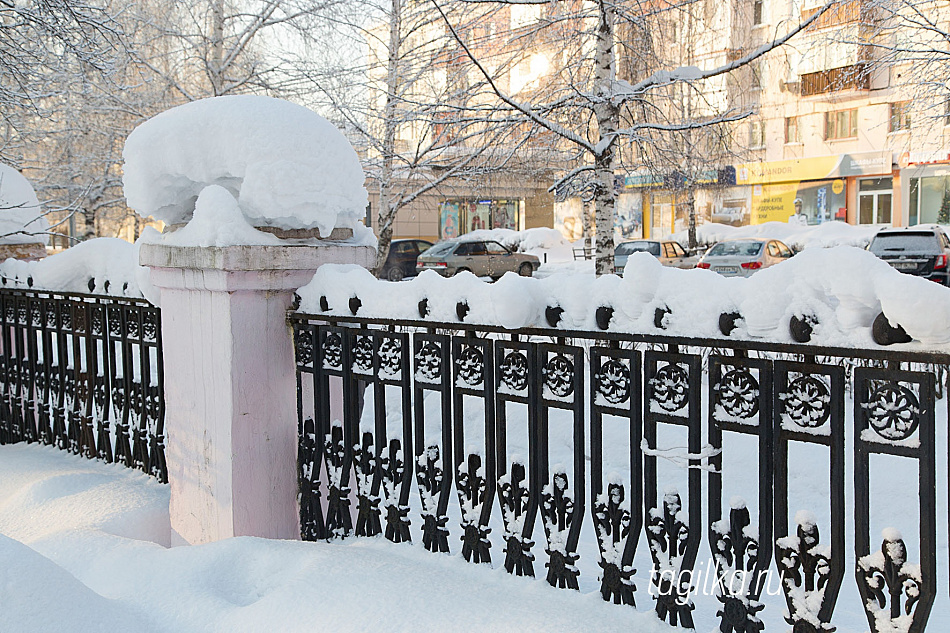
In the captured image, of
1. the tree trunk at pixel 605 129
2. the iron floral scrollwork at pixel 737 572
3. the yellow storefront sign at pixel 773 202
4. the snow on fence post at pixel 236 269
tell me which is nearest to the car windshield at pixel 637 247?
the yellow storefront sign at pixel 773 202

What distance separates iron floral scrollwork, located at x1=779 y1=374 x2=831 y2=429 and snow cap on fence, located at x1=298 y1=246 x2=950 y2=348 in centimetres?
12

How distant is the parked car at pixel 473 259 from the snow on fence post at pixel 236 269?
21.2 metres

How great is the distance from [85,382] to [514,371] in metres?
3.07

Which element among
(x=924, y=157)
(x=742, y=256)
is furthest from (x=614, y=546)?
(x=924, y=157)

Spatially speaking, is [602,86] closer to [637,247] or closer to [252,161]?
[252,161]

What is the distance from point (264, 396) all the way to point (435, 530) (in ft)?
3.08

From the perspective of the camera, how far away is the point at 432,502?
271 cm

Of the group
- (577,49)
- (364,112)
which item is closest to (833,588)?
(577,49)

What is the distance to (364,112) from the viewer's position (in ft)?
41.0

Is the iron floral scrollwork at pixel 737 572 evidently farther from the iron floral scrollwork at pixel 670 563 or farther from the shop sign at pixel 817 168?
the shop sign at pixel 817 168

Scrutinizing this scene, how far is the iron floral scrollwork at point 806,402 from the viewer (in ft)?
6.08

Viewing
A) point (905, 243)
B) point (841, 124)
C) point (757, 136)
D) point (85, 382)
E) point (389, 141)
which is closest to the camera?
point (85, 382)

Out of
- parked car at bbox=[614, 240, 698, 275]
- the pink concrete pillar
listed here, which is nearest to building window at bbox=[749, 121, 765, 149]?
parked car at bbox=[614, 240, 698, 275]

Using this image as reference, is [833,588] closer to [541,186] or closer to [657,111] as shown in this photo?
[657,111]
